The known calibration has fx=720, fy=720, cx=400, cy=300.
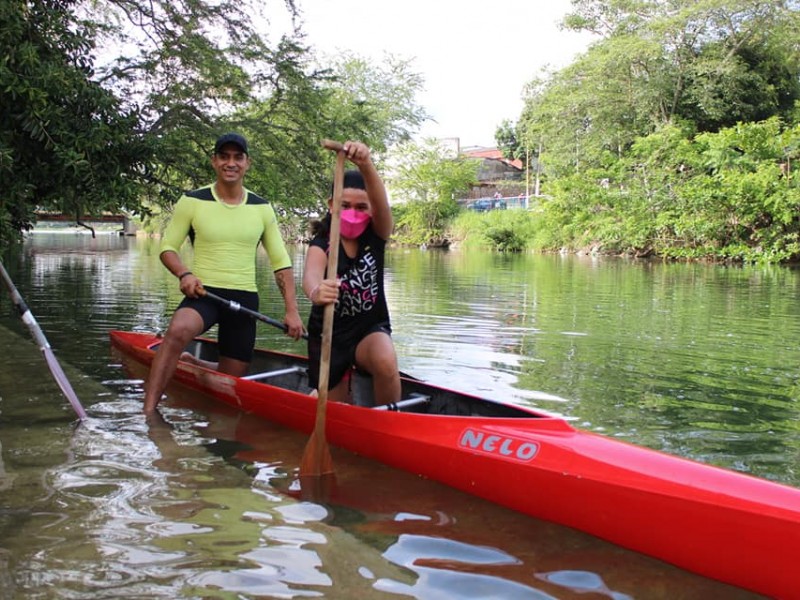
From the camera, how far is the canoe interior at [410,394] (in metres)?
4.25

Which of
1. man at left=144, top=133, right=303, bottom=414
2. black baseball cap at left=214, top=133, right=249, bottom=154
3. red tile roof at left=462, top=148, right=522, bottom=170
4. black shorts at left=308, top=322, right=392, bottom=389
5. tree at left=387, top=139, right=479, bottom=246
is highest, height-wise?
red tile roof at left=462, top=148, right=522, bottom=170

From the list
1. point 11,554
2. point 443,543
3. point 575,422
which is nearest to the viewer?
point 11,554

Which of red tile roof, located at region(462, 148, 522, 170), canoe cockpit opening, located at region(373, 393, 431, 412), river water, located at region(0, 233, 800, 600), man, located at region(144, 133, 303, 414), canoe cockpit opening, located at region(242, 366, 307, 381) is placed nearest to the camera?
river water, located at region(0, 233, 800, 600)

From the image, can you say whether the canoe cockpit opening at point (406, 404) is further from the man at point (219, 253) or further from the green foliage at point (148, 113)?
the green foliage at point (148, 113)

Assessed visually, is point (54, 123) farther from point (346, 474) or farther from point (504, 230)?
point (504, 230)

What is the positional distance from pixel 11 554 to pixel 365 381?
269 cm

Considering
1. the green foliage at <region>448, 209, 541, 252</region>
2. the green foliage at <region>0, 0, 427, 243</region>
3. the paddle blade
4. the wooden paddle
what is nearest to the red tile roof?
the green foliage at <region>448, 209, 541, 252</region>

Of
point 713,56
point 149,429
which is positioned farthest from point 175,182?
point 713,56

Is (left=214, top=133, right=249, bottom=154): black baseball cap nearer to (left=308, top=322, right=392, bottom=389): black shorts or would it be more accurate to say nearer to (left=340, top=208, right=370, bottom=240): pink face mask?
(left=340, top=208, right=370, bottom=240): pink face mask

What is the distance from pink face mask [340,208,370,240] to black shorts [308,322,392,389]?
0.59 metres

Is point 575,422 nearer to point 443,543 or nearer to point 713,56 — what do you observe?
point 443,543

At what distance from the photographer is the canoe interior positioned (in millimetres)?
4250

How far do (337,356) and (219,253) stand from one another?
1393 millimetres

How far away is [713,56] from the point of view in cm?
3281
